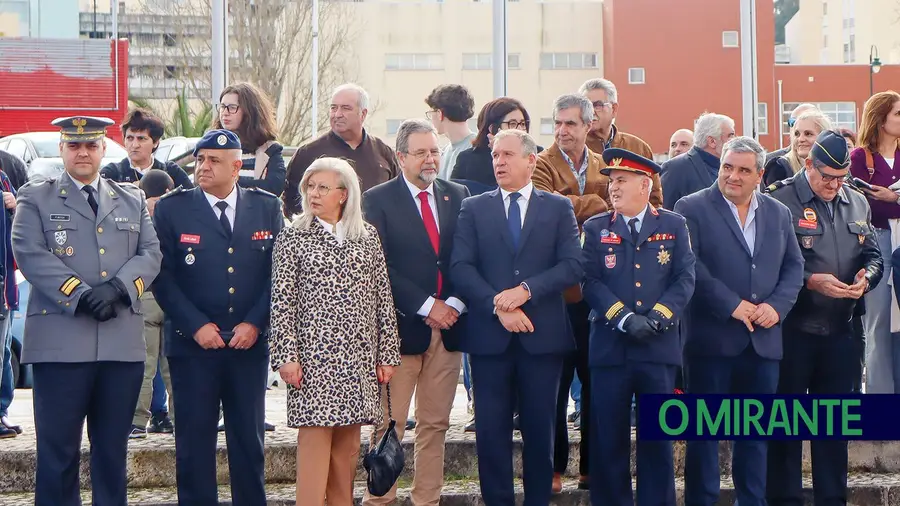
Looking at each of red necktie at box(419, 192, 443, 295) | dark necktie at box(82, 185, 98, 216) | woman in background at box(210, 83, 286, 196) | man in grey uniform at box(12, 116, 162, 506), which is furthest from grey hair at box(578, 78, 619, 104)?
dark necktie at box(82, 185, 98, 216)

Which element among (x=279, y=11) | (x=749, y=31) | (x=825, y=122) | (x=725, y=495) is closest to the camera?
(x=725, y=495)

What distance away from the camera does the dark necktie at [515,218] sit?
6.24 m

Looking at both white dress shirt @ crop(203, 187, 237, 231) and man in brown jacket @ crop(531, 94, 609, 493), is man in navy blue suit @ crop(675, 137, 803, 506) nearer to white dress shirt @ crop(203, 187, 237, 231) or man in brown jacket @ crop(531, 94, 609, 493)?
man in brown jacket @ crop(531, 94, 609, 493)

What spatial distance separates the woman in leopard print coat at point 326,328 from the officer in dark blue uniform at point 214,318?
262 millimetres

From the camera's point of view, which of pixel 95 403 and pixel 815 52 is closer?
pixel 95 403

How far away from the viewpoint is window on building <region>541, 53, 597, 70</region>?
46.2 m

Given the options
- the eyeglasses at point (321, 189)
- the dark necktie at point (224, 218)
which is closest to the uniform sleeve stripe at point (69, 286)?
the dark necktie at point (224, 218)

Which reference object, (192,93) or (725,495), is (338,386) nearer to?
(725,495)

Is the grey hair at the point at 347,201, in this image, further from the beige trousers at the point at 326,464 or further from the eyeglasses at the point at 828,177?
the eyeglasses at the point at 828,177

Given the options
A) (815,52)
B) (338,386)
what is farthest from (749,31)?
(815,52)

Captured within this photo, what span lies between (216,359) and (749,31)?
23.4ft

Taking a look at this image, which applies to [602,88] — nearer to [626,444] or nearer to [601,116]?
[601,116]

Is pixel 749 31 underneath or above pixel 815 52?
underneath

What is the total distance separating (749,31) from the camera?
11383 mm
